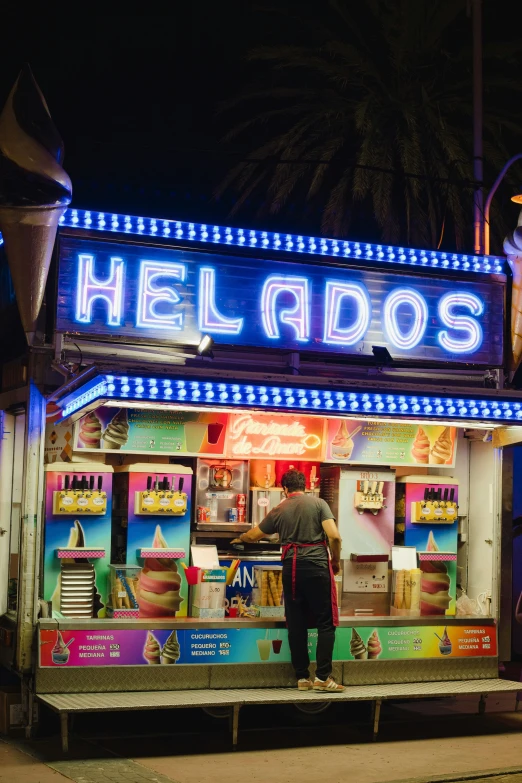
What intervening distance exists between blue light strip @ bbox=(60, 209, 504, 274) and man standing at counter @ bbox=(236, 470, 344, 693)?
9.22ft

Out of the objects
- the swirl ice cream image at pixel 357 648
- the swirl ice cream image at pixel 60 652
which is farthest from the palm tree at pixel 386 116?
the swirl ice cream image at pixel 60 652

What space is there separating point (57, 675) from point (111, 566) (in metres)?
1.52

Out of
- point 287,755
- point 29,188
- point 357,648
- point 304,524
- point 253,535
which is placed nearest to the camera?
point 287,755

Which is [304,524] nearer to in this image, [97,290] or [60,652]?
[60,652]

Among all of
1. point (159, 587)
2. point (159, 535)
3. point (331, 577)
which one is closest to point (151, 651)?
point (159, 587)

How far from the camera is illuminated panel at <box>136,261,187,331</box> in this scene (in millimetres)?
10758

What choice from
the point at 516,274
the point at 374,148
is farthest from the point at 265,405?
the point at 374,148

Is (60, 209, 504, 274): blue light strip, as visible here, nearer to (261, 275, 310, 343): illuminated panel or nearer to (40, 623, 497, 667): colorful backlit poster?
(261, 275, 310, 343): illuminated panel

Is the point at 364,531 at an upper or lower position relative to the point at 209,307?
lower

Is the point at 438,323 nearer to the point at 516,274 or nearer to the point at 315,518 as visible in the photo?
the point at 516,274

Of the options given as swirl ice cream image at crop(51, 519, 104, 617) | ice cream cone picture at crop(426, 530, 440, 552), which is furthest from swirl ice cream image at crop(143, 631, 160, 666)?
ice cream cone picture at crop(426, 530, 440, 552)

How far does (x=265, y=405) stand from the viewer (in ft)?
32.5

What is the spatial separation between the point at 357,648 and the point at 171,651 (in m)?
1.94

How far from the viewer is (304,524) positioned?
34.4 feet
